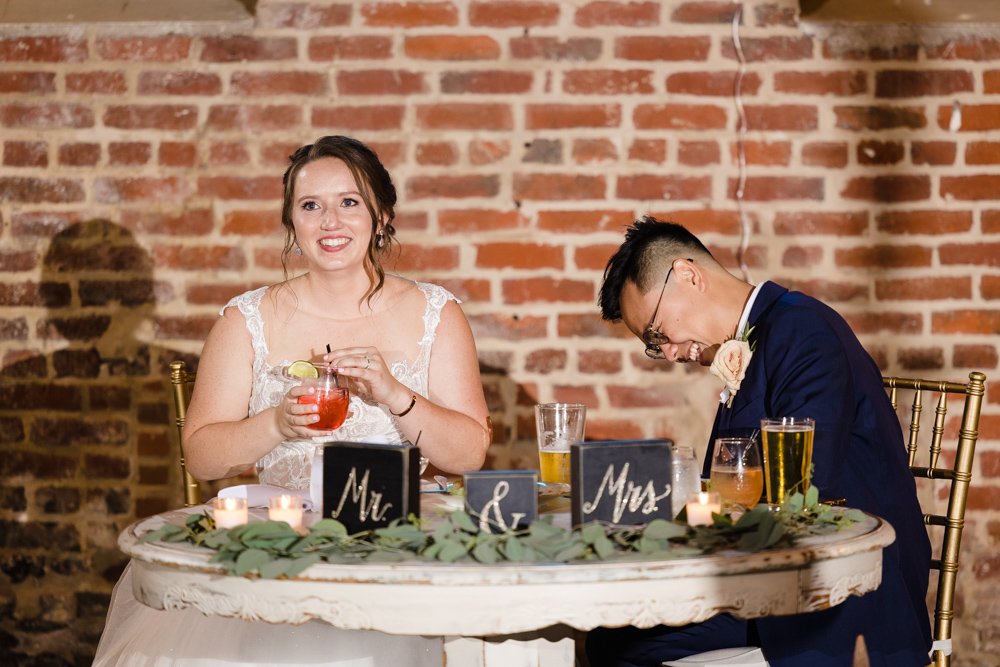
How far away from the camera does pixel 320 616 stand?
4.62 ft

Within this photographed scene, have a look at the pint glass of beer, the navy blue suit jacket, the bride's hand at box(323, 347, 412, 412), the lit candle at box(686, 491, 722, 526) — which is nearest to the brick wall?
the navy blue suit jacket

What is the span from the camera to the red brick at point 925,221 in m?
3.19

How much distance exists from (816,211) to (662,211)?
44 centimetres

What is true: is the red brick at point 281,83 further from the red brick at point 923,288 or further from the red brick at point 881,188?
the red brick at point 923,288

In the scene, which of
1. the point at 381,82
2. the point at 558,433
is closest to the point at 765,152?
the point at 381,82

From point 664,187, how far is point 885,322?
0.74 m

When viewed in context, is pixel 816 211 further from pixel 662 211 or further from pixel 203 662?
pixel 203 662

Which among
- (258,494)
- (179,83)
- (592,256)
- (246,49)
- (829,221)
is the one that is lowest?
(258,494)

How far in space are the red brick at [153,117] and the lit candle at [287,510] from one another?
190 cm

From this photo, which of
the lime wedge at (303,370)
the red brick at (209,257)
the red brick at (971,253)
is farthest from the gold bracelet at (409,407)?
the red brick at (971,253)

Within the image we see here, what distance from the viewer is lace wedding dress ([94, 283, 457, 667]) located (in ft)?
6.28

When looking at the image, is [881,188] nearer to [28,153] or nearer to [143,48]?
[143,48]

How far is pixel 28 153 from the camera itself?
326 centimetres

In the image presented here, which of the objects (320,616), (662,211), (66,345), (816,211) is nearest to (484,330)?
(662,211)
